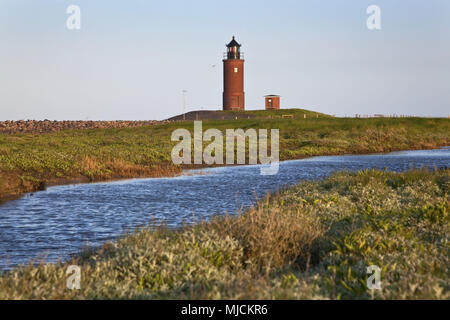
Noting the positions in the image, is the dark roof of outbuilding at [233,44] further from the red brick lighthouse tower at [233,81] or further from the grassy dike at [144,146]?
the grassy dike at [144,146]

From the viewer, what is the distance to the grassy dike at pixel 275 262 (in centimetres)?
829

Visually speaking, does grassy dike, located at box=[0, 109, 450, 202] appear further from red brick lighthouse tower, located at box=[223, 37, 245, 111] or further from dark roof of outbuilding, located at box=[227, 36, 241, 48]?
dark roof of outbuilding, located at box=[227, 36, 241, 48]

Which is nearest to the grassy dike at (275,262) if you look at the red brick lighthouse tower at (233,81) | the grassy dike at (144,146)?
the grassy dike at (144,146)

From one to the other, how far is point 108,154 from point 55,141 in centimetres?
1109

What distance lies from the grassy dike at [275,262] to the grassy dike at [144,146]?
15.9m

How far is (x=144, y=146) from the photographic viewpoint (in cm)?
4616

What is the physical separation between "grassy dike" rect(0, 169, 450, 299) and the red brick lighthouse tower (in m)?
94.2

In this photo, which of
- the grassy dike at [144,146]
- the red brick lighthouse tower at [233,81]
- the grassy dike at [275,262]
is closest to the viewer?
→ the grassy dike at [275,262]

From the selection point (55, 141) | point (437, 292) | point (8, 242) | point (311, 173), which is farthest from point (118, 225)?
point (55, 141)

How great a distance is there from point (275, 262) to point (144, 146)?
120 ft

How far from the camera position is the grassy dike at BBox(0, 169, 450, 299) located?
27.2ft

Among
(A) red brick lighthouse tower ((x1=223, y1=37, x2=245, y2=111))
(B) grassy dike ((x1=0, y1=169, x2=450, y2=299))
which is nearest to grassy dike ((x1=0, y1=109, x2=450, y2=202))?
(A) red brick lighthouse tower ((x1=223, y1=37, x2=245, y2=111))
